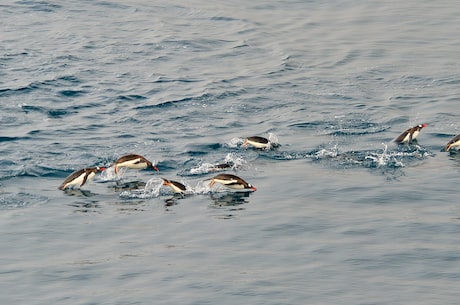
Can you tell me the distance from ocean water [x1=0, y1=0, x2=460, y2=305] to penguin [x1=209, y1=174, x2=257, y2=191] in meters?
0.20

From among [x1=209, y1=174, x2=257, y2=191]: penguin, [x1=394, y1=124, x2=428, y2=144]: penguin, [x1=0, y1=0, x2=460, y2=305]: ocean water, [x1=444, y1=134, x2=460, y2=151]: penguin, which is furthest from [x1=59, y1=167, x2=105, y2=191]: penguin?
[x1=444, y1=134, x2=460, y2=151]: penguin

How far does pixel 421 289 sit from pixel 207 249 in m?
4.20

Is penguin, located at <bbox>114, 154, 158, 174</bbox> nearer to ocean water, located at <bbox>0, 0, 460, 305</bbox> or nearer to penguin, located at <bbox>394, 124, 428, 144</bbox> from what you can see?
ocean water, located at <bbox>0, 0, 460, 305</bbox>

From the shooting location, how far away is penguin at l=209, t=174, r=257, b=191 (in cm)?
2327

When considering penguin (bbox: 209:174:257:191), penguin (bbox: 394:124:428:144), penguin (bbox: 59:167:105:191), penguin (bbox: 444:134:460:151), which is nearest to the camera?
penguin (bbox: 209:174:257:191)

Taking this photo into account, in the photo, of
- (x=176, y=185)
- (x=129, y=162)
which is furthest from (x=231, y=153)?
(x=176, y=185)

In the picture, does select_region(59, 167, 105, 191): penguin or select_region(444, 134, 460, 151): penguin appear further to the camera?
select_region(444, 134, 460, 151): penguin

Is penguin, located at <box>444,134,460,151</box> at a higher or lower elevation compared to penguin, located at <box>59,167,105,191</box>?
higher

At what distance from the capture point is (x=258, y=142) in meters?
26.3

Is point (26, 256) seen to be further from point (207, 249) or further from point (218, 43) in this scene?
point (218, 43)

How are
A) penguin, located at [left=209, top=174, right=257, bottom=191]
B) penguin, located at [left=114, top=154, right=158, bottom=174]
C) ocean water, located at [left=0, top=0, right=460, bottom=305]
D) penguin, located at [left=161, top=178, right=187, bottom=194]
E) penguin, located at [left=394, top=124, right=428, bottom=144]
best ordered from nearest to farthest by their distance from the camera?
ocean water, located at [left=0, top=0, right=460, bottom=305], penguin, located at [left=161, top=178, right=187, bottom=194], penguin, located at [left=209, top=174, right=257, bottom=191], penguin, located at [left=114, top=154, right=158, bottom=174], penguin, located at [left=394, top=124, right=428, bottom=144]

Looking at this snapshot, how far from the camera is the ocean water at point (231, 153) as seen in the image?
18.4 m

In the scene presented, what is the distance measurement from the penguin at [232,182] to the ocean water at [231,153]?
0.20 metres

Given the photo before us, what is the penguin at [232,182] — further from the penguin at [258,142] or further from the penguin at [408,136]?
the penguin at [408,136]
